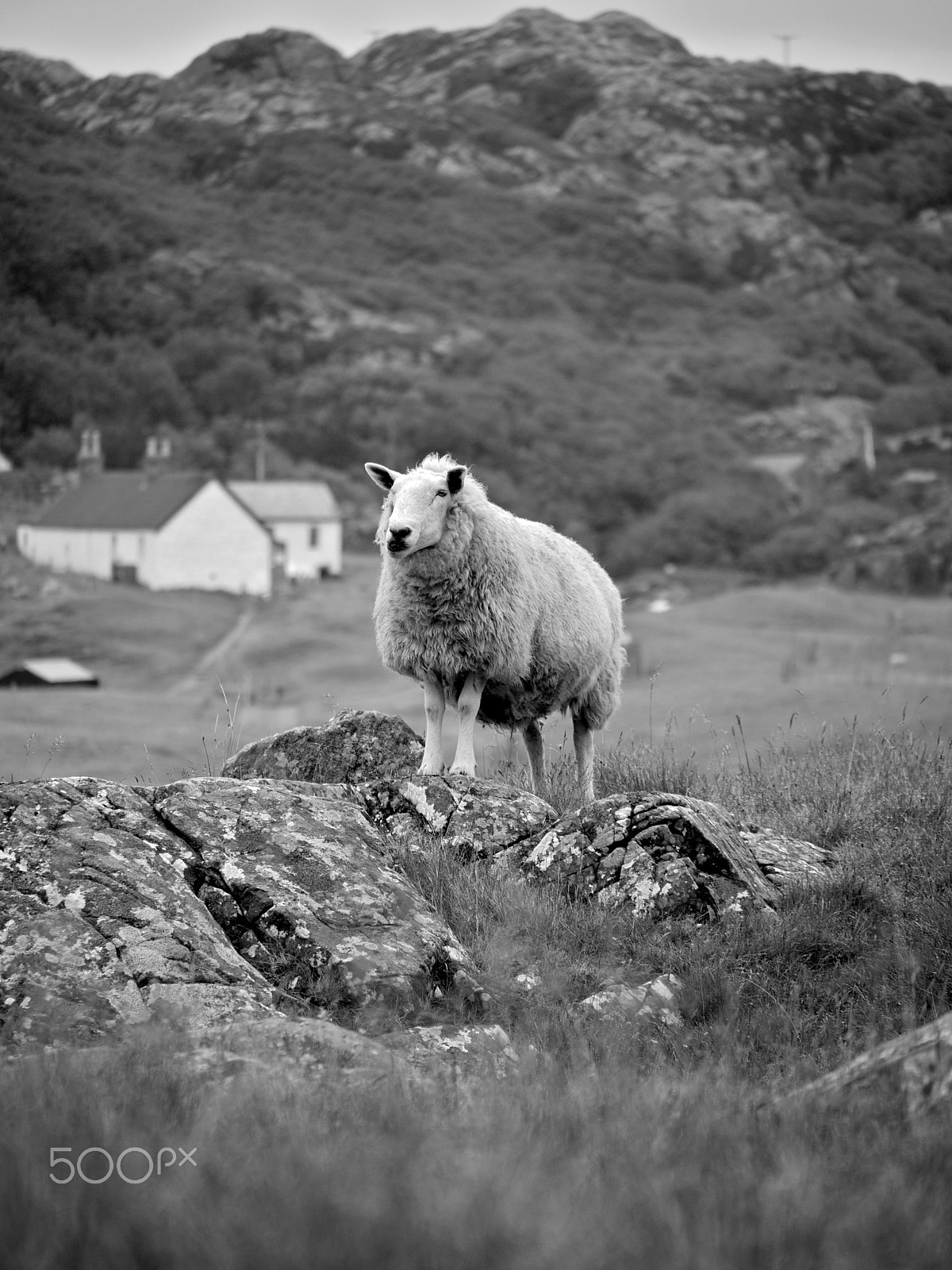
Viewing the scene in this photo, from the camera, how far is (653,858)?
777cm

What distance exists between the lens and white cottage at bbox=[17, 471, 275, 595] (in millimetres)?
94750

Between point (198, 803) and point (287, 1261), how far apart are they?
411cm

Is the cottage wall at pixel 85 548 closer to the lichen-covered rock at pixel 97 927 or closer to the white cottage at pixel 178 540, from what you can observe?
the white cottage at pixel 178 540

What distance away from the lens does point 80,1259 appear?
3426 millimetres

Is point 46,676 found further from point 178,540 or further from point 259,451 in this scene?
point 259,451

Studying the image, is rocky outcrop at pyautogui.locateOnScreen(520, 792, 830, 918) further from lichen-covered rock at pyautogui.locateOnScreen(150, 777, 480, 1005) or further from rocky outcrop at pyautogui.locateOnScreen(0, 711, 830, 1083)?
lichen-covered rock at pyautogui.locateOnScreen(150, 777, 480, 1005)

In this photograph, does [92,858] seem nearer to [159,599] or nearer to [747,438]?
[159,599]

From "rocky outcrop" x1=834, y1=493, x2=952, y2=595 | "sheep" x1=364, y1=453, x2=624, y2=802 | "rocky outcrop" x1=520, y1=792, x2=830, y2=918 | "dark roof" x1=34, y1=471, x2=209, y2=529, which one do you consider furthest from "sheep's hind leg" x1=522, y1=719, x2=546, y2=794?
"rocky outcrop" x1=834, y1=493, x2=952, y2=595

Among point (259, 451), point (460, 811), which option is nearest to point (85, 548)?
point (259, 451)

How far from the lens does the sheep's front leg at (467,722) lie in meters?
9.84

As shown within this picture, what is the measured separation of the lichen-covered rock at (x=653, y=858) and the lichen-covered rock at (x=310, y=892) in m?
1.10

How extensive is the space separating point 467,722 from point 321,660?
6790cm

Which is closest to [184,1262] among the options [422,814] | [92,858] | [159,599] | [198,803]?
[92,858]

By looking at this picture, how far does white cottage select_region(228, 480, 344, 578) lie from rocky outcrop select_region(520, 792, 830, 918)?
9437 cm
